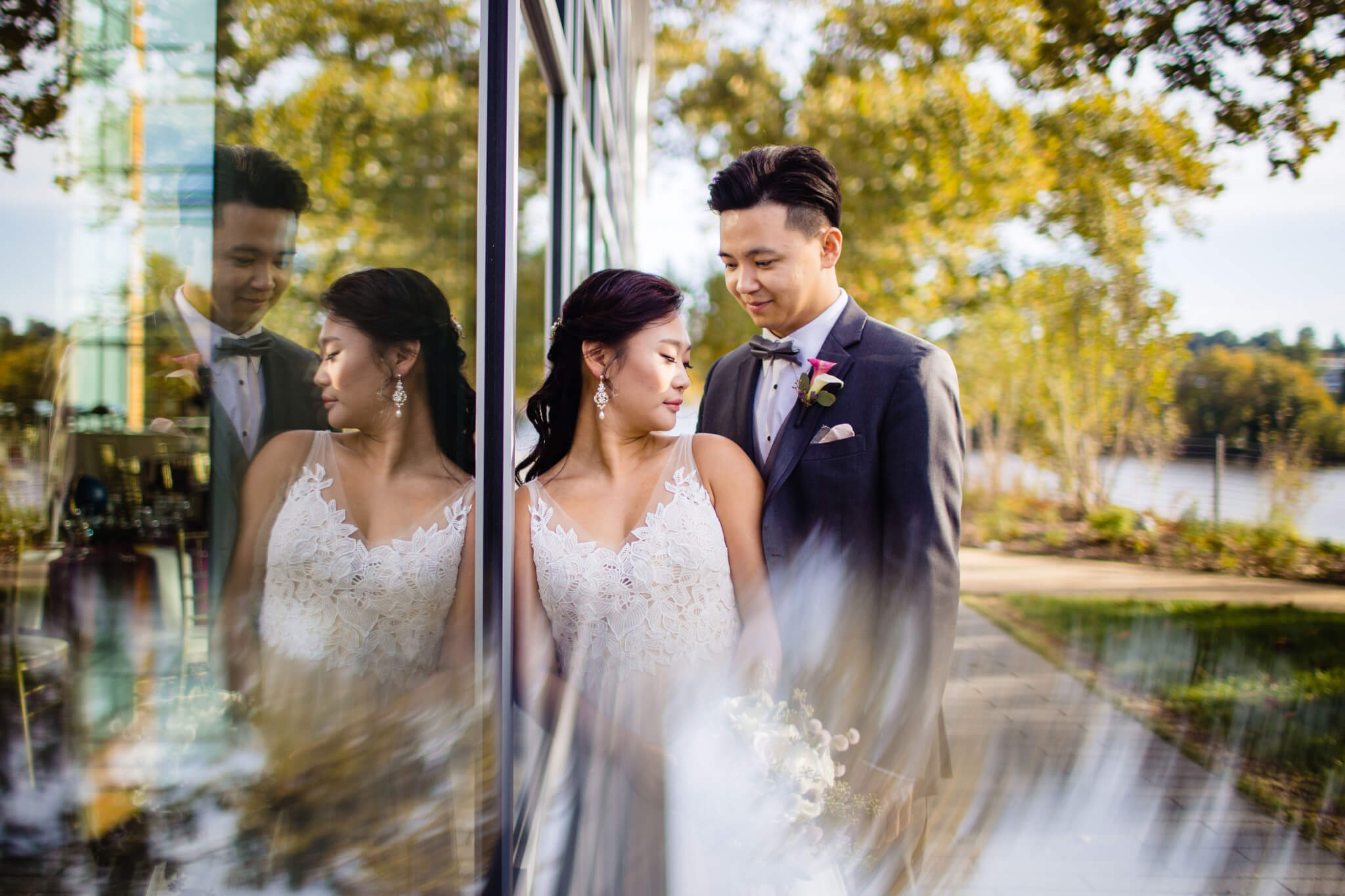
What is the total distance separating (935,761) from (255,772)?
5.88 feet

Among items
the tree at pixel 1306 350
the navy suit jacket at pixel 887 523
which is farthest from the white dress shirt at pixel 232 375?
the tree at pixel 1306 350

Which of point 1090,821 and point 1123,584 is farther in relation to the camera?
point 1123,584

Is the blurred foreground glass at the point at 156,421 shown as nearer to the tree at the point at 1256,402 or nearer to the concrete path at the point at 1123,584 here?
the concrete path at the point at 1123,584

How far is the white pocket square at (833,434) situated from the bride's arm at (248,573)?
141 centimetres

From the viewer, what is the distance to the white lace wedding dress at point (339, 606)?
3.30 feet

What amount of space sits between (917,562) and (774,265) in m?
0.89

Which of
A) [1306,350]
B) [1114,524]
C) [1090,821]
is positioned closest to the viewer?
[1090,821]

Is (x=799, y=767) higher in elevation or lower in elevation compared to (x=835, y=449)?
lower

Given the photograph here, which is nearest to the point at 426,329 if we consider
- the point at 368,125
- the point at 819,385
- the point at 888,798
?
the point at 368,125

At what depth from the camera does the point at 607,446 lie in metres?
2.06

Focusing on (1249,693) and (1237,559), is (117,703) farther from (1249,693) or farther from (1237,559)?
(1237,559)

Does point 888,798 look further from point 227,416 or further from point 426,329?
point 227,416

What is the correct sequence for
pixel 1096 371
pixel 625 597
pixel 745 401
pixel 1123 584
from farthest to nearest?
pixel 1096 371
pixel 1123 584
pixel 745 401
pixel 625 597

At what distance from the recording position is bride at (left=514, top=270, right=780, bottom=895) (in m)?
1.91
